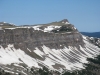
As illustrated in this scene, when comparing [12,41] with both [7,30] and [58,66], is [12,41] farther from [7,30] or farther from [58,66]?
[58,66]

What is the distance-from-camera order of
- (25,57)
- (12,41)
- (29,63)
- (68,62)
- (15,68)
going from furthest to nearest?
1. (68,62)
2. (12,41)
3. (25,57)
4. (29,63)
5. (15,68)

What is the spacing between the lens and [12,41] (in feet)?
556

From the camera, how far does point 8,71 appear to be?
113938mm

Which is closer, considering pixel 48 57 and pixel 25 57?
pixel 25 57

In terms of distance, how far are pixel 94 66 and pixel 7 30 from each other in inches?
Result: 2475

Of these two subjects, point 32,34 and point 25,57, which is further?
point 32,34

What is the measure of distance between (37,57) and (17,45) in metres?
15.2

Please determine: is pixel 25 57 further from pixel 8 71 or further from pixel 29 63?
pixel 8 71

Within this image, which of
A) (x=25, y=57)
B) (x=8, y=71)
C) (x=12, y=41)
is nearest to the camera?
(x=8, y=71)

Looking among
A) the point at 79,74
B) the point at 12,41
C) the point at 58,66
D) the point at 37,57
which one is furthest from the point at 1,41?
the point at 79,74

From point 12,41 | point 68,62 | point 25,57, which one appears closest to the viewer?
point 25,57

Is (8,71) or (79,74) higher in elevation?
(8,71)

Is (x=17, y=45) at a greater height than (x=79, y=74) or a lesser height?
greater

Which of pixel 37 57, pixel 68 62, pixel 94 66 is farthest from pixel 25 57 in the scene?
pixel 94 66
